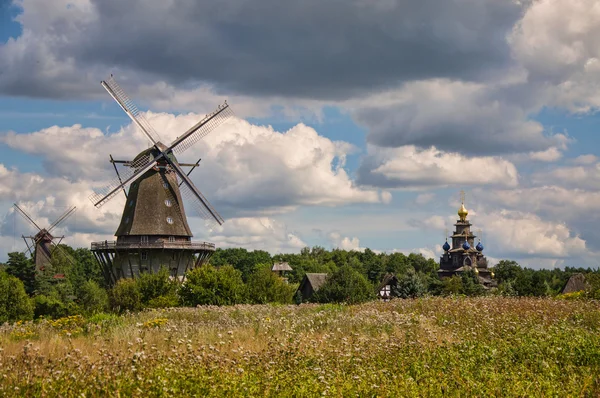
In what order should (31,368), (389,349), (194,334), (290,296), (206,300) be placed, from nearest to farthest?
(31,368), (389,349), (194,334), (206,300), (290,296)

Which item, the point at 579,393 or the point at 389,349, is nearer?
the point at 579,393

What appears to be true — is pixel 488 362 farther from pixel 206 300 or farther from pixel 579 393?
pixel 206 300

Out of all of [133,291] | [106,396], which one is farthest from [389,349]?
[133,291]

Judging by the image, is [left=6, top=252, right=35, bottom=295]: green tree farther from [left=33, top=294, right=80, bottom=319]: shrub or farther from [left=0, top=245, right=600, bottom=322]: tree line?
[left=33, top=294, right=80, bottom=319]: shrub

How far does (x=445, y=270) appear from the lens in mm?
104375

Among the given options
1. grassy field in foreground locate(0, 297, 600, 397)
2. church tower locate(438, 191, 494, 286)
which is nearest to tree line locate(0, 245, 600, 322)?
grassy field in foreground locate(0, 297, 600, 397)

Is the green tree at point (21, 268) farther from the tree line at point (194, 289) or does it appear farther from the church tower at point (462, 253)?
the church tower at point (462, 253)

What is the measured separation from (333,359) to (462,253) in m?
94.0

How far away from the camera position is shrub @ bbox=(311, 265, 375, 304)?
48938 millimetres

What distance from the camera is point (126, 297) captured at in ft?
131

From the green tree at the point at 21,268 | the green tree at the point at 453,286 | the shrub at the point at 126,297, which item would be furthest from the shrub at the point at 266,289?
the green tree at the point at 21,268

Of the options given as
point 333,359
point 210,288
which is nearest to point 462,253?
point 210,288

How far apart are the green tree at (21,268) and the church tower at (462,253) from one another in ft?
188

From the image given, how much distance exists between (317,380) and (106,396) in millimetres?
3150
